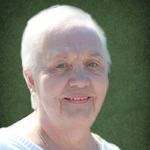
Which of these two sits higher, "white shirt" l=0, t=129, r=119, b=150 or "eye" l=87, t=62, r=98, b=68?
"eye" l=87, t=62, r=98, b=68

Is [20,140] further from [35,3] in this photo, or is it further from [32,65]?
[35,3]

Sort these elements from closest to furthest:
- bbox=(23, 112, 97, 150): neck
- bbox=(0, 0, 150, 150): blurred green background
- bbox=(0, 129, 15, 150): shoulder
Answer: bbox=(0, 129, 15, 150): shoulder < bbox=(23, 112, 97, 150): neck < bbox=(0, 0, 150, 150): blurred green background

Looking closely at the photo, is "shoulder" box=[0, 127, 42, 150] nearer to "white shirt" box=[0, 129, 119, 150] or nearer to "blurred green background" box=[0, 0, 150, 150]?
"white shirt" box=[0, 129, 119, 150]

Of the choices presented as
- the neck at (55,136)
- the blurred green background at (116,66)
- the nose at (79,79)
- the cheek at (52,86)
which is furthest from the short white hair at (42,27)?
the blurred green background at (116,66)

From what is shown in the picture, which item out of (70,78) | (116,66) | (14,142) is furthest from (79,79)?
(116,66)

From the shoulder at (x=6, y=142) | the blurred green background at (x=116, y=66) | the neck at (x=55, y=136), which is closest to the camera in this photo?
the shoulder at (x=6, y=142)

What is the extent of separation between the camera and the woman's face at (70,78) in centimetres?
229

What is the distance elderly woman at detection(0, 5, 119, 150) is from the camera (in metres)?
2.30

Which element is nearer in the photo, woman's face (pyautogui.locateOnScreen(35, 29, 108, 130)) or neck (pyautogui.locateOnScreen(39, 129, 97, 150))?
woman's face (pyautogui.locateOnScreen(35, 29, 108, 130))

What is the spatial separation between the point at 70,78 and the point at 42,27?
309mm

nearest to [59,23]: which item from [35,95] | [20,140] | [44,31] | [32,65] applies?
[44,31]

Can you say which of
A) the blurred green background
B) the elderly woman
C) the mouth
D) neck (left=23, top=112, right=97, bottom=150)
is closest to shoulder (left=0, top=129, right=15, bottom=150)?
the elderly woman

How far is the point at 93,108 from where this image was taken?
2416 mm

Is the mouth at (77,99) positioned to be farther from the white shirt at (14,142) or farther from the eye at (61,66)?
the white shirt at (14,142)
